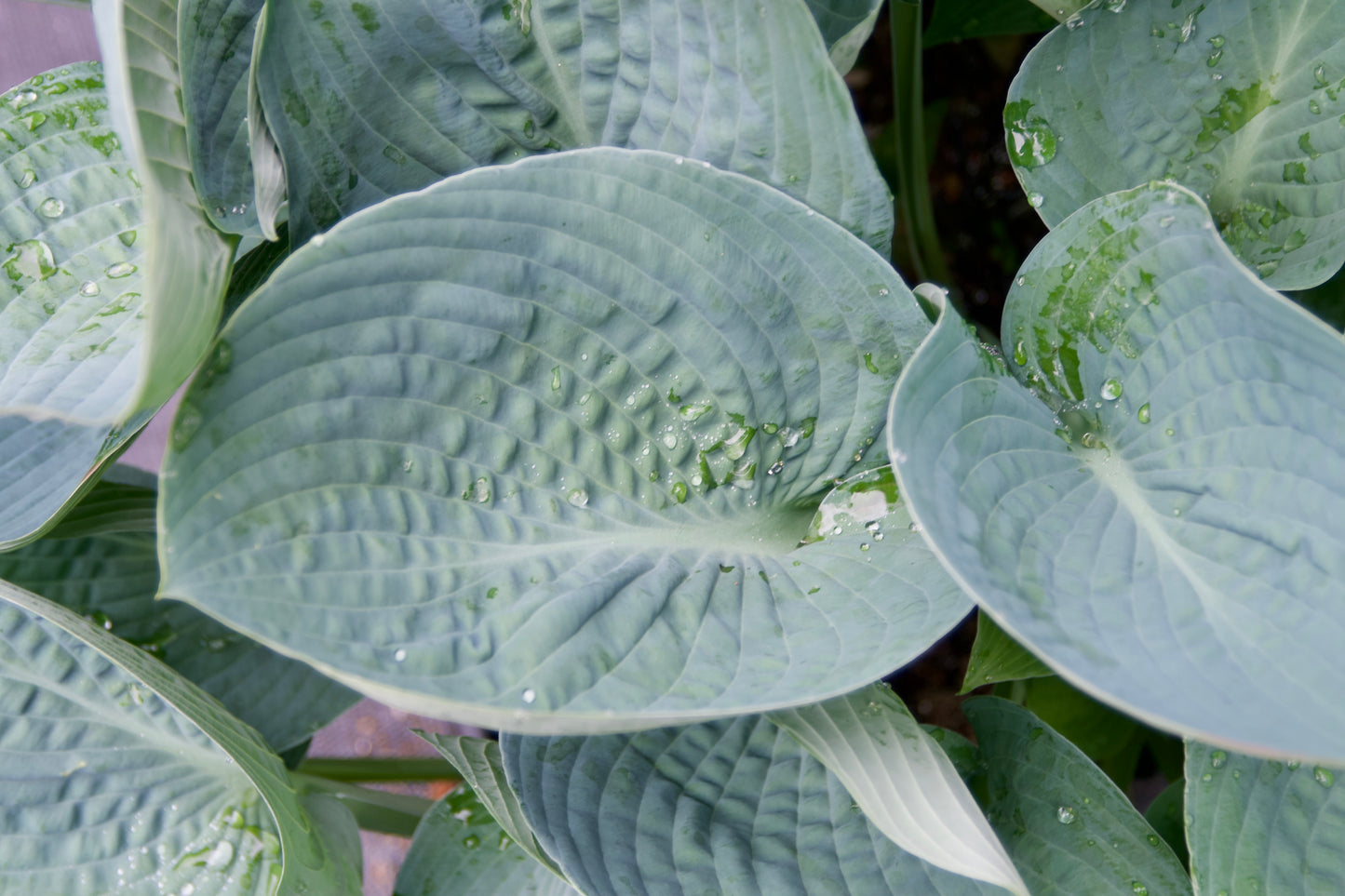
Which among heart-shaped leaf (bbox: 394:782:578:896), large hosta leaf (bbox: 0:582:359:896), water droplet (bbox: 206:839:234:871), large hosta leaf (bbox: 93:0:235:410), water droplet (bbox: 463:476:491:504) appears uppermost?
large hosta leaf (bbox: 93:0:235:410)

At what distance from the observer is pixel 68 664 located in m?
0.64

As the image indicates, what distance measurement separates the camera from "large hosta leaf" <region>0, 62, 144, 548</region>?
57cm

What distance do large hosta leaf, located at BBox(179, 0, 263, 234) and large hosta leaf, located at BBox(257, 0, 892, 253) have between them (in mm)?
40

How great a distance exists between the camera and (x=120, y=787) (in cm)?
65

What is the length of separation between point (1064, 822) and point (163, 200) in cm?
64

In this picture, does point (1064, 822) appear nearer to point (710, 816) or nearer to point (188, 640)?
point (710, 816)

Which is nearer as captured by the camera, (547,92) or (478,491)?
(478,491)

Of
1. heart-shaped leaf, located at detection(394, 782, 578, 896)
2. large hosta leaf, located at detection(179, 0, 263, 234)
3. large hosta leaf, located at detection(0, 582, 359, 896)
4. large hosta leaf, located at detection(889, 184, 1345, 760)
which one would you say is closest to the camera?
large hosta leaf, located at detection(889, 184, 1345, 760)

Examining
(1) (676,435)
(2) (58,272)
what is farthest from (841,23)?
(2) (58,272)

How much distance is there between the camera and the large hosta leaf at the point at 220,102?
48 centimetres

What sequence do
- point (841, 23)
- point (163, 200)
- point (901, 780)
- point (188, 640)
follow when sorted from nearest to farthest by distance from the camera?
point (163, 200)
point (901, 780)
point (841, 23)
point (188, 640)

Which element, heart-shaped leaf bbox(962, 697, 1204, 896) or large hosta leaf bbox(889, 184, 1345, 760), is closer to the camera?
large hosta leaf bbox(889, 184, 1345, 760)

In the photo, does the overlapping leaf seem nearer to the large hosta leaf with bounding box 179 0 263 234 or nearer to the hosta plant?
the hosta plant

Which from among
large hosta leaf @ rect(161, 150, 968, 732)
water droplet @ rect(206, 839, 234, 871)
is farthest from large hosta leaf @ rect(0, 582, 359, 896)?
large hosta leaf @ rect(161, 150, 968, 732)
